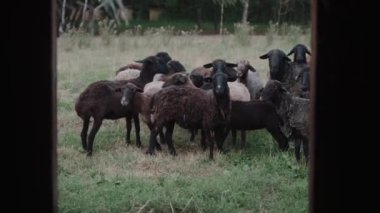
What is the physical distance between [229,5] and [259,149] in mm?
21017

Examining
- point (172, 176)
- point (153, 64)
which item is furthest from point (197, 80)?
point (172, 176)

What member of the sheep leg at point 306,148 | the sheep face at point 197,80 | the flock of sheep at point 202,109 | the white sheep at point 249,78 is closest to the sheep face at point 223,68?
the flock of sheep at point 202,109

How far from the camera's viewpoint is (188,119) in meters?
9.01

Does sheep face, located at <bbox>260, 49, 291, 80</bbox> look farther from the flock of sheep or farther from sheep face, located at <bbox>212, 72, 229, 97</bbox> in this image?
sheep face, located at <bbox>212, 72, 229, 97</bbox>

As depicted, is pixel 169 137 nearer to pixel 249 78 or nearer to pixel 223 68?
pixel 223 68

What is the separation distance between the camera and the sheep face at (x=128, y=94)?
30.2 ft

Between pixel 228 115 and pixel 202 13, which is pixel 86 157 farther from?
pixel 202 13

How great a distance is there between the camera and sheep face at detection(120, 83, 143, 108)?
30.2ft

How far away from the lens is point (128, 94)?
927 cm

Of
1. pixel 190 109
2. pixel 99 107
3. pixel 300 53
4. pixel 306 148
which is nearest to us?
pixel 306 148
